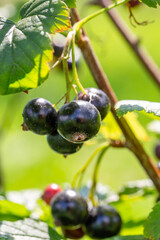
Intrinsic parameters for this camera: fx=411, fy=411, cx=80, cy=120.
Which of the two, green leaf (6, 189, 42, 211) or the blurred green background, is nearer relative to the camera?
green leaf (6, 189, 42, 211)

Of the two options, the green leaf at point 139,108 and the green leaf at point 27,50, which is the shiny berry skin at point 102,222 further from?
the green leaf at point 27,50

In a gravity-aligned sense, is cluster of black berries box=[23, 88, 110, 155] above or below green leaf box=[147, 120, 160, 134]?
above

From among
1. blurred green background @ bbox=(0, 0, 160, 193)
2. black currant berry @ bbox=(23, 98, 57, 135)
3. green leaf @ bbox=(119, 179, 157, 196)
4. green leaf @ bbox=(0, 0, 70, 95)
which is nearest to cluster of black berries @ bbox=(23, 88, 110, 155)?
black currant berry @ bbox=(23, 98, 57, 135)

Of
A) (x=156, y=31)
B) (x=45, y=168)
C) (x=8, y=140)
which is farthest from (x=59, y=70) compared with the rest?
(x=156, y=31)

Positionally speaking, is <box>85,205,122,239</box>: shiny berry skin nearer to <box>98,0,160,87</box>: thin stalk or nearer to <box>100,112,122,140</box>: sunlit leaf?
<box>100,112,122,140</box>: sunlit leaf

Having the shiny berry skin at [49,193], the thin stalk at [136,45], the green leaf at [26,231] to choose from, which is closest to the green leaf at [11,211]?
the green leaf at [26,231]

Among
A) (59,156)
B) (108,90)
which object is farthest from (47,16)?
(59,156)

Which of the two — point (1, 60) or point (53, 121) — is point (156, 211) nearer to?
point (53, 121)
